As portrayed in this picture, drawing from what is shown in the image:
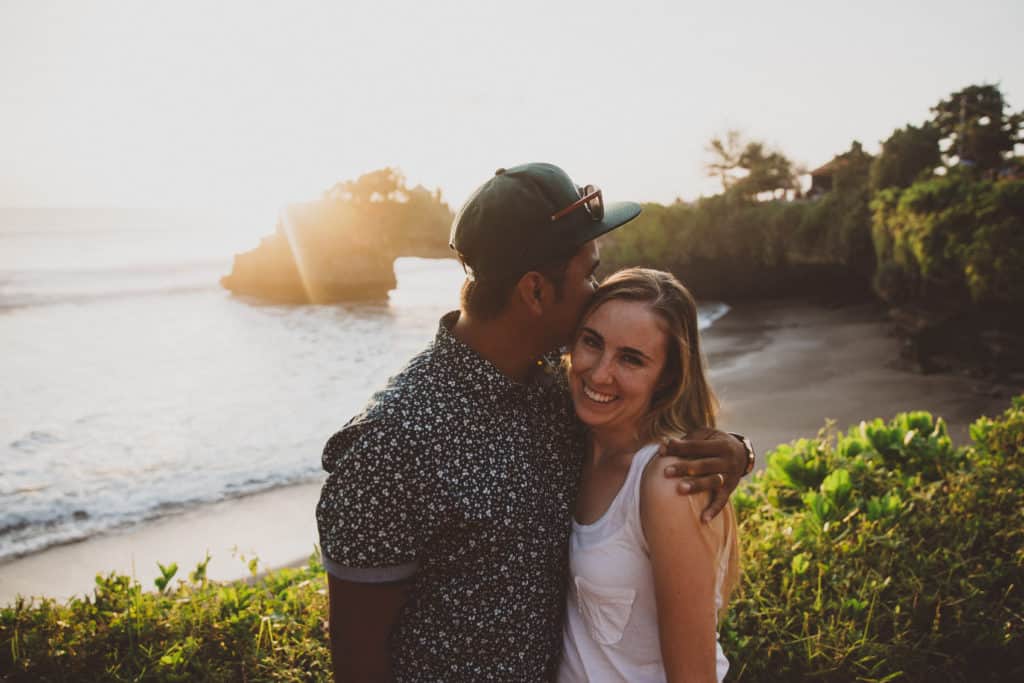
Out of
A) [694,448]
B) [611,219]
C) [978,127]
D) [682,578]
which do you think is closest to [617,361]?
[694,448]

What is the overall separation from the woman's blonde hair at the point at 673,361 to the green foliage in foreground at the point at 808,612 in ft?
2.54

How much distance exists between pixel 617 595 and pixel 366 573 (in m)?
0.80

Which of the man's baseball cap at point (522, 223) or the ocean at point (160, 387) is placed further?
the ocean at point (160, 387)

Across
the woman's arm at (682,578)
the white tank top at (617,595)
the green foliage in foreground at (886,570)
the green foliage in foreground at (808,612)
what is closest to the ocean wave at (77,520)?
the green foliage in foreground at (808,612)

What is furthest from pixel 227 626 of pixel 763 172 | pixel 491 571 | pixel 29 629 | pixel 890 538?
pixel 763 172

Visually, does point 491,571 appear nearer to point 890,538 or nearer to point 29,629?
point 29,629

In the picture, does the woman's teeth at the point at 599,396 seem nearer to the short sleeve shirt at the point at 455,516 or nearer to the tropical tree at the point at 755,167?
the short sleeve shirt at the point at 455,516

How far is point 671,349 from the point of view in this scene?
229cm

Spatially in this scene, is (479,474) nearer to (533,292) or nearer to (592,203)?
(533,292)

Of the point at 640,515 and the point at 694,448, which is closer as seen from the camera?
the point at 640,515

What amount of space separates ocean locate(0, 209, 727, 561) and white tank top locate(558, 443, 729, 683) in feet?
7.22

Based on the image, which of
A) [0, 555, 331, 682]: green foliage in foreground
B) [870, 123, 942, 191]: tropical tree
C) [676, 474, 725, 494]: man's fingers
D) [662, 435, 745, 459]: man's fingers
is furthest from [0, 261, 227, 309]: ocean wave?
[870, 123, 942, 191]: tropical tree

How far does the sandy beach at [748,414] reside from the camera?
23.7ft

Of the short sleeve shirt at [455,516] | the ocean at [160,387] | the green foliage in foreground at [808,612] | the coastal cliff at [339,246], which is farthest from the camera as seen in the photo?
the coastal cliff at [339,246]
